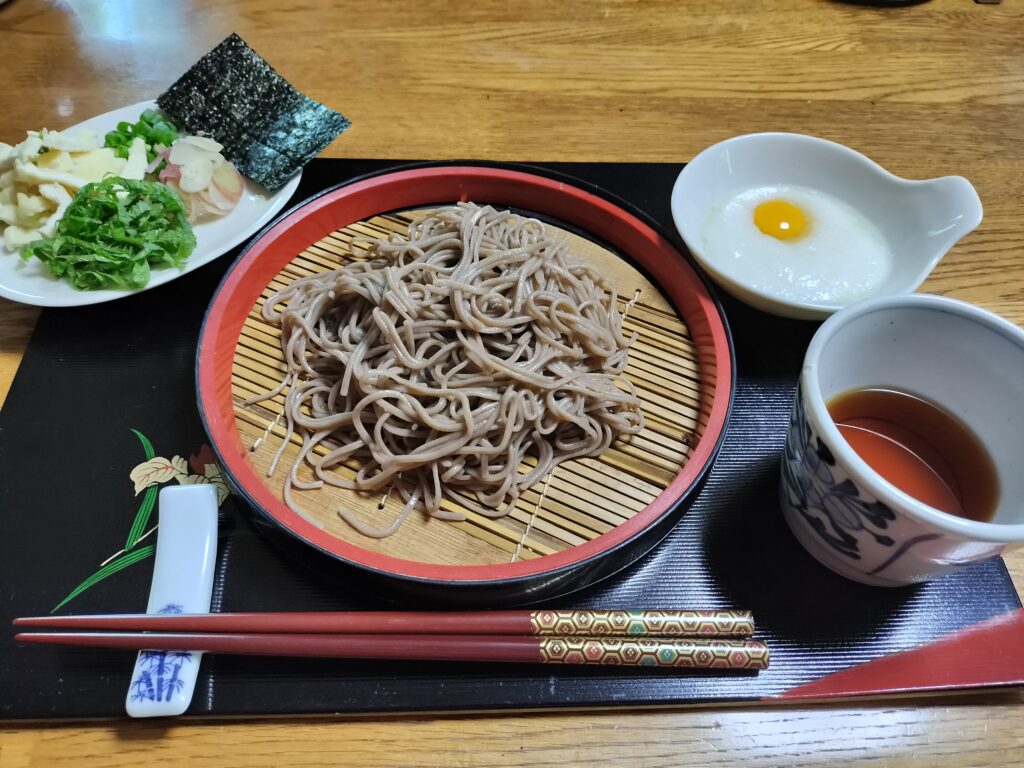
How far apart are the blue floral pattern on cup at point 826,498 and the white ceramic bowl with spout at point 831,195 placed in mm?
471

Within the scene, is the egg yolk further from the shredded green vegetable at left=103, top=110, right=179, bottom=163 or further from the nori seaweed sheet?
the shredded green vegetable at left=103, top=110, right=179, bottom=163

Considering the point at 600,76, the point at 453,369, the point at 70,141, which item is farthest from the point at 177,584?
the point at 600,76

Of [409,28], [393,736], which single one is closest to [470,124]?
[409,28]

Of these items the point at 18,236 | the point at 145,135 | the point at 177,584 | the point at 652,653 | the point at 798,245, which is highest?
the point at 145,135

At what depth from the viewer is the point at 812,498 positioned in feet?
4.09

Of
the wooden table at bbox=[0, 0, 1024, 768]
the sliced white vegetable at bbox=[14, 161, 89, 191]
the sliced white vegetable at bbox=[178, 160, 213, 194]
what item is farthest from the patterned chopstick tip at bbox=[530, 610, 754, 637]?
the sliced white vegetable at bbox=[14, 161, 89, 191]

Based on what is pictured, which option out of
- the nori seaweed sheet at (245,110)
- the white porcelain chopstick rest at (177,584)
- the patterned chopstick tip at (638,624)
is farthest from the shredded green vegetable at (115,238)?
the patterned chopstick tip at (638,624)

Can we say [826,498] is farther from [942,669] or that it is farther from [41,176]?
[41,176]

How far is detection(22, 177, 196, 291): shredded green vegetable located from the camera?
5.53 ft

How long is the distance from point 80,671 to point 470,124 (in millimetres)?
1906

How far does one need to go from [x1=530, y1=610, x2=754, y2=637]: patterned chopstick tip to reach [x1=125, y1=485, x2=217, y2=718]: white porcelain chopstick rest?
629 mm

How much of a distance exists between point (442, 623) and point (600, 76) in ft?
6.88

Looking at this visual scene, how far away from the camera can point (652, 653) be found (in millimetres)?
1211

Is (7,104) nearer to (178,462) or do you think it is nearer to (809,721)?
(178,462)
